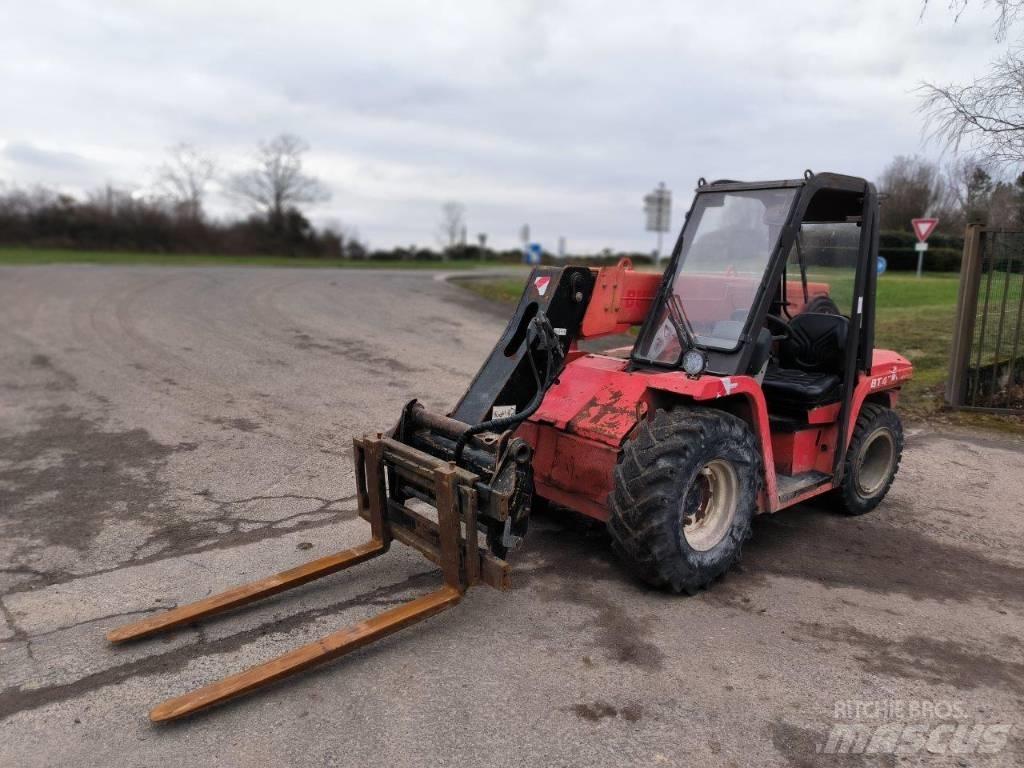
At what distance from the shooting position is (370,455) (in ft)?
13.9

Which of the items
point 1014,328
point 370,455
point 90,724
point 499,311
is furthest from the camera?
point 499,311

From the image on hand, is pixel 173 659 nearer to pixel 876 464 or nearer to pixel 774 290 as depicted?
pixel 774 290

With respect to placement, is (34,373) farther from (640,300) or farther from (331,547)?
(640,300)

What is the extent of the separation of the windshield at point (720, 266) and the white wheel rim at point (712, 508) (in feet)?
2.49

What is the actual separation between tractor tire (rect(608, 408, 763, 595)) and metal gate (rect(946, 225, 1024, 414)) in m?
6.29

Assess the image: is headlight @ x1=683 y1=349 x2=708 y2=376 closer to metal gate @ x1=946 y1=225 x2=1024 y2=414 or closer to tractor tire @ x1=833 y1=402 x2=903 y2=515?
tractor tire @ x1=833 y1=402 x2=903 y2=515

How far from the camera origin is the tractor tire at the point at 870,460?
552cm

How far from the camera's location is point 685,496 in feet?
13.3

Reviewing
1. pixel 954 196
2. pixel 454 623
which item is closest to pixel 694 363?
pixel 454 623

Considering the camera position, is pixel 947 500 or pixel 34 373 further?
pixel 34 373

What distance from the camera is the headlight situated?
4.32 meters

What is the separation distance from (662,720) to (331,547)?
2.53 m

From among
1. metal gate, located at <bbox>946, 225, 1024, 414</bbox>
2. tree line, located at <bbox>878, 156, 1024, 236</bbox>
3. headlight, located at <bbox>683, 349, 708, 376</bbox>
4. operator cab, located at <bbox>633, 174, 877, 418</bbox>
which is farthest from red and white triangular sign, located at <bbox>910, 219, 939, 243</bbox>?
headlight, located at <bbox>683, 349, 708, 376</bbox>

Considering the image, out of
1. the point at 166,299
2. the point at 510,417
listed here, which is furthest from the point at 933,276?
the point at 510,417
